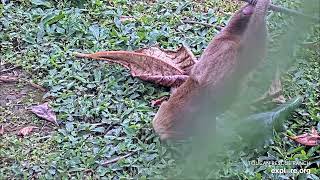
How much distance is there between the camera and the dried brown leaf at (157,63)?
2.30 m

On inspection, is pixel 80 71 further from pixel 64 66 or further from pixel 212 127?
pixel 212 127

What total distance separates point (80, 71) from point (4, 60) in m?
0.39

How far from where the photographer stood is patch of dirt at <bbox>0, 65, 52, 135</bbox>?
2.16 meters

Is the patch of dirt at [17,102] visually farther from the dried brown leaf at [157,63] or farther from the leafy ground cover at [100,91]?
the dried brown leaf at [157,63]

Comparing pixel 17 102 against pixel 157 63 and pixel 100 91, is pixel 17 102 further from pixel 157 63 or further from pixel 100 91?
pixel 157 63

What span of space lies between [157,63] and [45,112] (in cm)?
53

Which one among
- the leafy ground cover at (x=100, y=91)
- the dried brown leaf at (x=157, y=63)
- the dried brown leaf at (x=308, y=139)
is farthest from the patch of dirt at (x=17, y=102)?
the dried brown leaf at (x=308, y=139)

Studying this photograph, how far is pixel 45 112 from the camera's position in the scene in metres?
2.20

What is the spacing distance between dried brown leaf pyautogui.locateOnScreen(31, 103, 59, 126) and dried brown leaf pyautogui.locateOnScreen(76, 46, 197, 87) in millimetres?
389

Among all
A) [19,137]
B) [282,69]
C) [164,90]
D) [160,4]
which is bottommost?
[19,137]

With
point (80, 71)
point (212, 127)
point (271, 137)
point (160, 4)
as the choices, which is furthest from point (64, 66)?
point (212, 127)

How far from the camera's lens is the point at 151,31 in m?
2.75

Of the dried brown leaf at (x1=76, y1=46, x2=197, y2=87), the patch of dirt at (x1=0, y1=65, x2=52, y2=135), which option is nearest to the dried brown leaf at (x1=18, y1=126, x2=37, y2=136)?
the patch of dirt at (x1=0, y1=65, x2=52, y2=135)

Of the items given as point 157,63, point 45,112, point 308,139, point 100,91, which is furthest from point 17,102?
point 308,139
